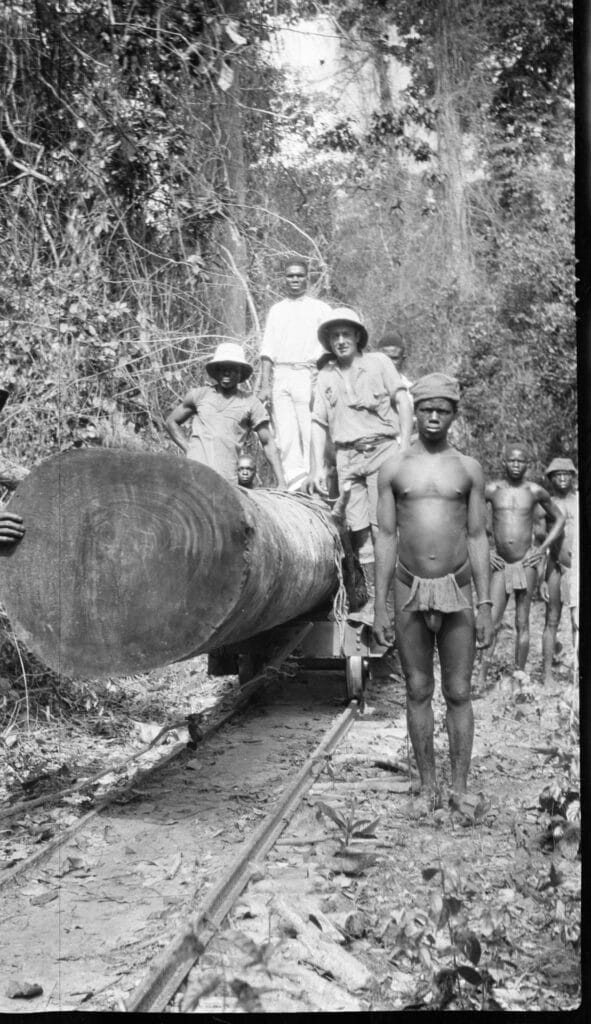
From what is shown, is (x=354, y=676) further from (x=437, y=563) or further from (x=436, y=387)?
(x=436, y=387)

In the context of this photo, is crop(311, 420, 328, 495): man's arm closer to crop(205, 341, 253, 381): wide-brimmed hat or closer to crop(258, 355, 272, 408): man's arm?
crop(205, 341, 253, 381): wide-brimmed hat

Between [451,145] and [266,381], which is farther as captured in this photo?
[451,145]

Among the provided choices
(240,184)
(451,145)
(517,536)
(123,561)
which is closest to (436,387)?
(123,561)

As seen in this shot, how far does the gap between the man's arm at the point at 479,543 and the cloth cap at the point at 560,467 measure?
4.54 meters

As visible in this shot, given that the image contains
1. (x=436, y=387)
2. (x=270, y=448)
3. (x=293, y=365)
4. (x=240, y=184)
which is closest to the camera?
(x=436, y=387)

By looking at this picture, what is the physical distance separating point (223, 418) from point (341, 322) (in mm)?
1123

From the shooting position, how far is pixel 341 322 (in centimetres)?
715

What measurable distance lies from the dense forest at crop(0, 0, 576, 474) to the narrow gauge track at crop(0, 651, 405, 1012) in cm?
305

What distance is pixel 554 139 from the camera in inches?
289

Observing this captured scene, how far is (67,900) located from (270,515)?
1.97m

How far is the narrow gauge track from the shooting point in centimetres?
319

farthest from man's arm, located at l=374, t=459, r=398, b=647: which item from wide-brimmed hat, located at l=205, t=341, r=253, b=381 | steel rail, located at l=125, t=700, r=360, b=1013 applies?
wide-brimmed hat, located at l=205, t=341, r=253, b=381

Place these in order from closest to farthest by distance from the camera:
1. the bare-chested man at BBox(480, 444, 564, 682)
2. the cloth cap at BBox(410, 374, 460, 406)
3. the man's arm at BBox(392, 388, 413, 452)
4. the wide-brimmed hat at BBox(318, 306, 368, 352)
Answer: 1. the cloth cap at BBox(410, 374, 460, 406)
2. the wide-brimmed hat at BBox(318, 306, 368, 352)
3. the man's arm at BBox(392, 388, 413, 452)
4. the bare-chested man at BBox(480, 444, 564, 682)

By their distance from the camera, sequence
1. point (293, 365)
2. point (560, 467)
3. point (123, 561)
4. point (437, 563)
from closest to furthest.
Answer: point (123, 561) < point (437, 563) < point (560, 467) < point (293, 365)
